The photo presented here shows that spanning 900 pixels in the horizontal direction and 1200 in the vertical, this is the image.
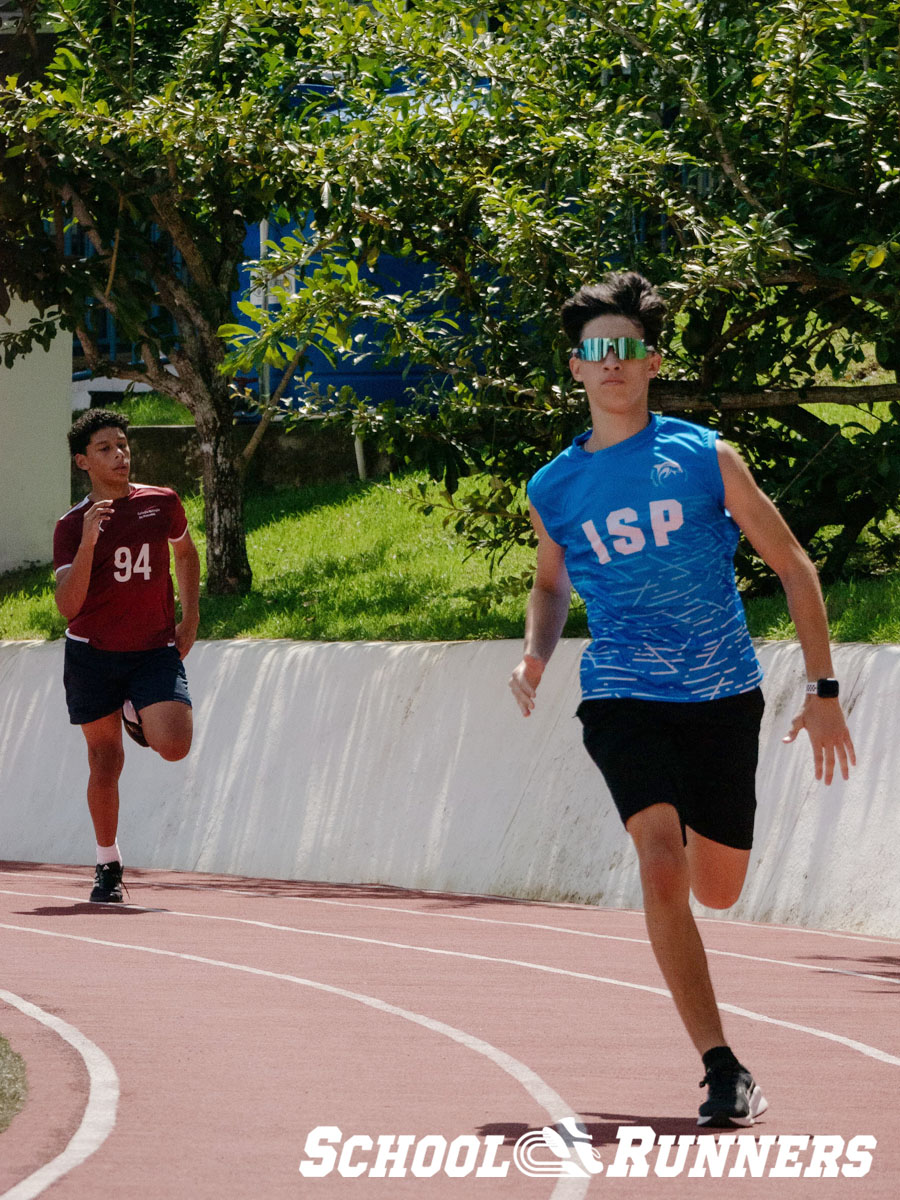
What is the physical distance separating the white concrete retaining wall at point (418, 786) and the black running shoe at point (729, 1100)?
192 inches

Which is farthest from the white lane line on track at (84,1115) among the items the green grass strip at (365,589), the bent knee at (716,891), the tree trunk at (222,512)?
the tree trunk at (222,512)

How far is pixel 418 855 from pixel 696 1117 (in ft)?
23.9

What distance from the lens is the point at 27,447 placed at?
19.4 metres

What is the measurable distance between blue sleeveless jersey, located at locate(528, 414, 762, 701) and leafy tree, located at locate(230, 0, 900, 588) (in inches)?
230

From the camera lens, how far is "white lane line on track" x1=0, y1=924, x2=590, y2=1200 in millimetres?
4551

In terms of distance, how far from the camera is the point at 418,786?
12750mm

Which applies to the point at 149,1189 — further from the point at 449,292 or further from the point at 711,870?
the point at 449,292

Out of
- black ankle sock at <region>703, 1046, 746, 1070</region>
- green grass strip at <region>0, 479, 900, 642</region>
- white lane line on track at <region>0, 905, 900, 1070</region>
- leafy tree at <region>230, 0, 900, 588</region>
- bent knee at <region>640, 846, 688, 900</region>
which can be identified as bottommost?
white lane line on track at <region>0, 905, 900, 1070</region>

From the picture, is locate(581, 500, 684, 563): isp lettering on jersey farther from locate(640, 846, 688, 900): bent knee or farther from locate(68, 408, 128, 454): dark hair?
locate(68, 408, 128, 454): dark hair

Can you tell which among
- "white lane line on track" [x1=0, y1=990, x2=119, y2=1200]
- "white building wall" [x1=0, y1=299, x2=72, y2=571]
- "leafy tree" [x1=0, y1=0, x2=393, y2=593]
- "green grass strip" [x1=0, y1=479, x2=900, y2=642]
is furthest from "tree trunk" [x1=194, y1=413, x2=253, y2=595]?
"white lane line on track" [x1=0, y1=990, x2=119, y2=1200]

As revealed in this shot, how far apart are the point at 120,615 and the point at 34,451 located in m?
9.81

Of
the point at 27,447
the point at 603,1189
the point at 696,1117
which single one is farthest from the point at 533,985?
the point at 27,447

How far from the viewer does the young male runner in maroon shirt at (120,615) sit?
9883 millimetres

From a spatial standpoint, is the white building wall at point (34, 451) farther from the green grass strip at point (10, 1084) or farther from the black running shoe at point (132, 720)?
the green grass strip at point (10, 1084)
